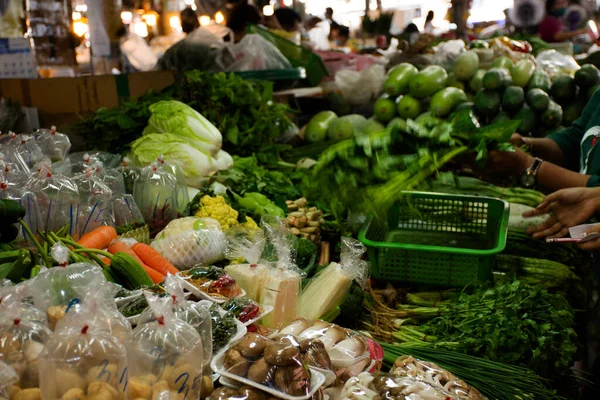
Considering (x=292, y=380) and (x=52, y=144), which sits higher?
(x=52, y=144)

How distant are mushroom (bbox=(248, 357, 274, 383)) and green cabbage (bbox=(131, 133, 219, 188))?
2.10m

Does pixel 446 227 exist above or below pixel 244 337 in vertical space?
below

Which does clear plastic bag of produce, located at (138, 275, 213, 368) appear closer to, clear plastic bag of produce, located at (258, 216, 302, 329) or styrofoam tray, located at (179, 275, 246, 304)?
styrofoam tray, located at (179, 275, 246, 304)

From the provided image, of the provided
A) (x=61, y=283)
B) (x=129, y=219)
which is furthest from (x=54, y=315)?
(x=129, y=219)

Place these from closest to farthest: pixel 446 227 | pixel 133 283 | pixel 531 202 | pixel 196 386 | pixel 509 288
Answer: pixel 196 386 → pixel 133 283 → pixel 509 288 → pixel 446 227 → pixel 531 202

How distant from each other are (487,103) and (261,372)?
392 cm

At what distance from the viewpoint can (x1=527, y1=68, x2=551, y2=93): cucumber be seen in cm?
486

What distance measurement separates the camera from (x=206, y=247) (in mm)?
2570

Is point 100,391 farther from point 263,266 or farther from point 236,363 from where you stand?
point 263,266

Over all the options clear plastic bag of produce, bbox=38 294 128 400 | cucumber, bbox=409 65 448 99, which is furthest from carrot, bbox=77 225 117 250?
cucumber, bbox=409 65 448 99

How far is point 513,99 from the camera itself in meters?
4.66

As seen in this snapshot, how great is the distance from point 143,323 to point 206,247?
112 cm

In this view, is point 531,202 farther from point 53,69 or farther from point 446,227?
point 53,69

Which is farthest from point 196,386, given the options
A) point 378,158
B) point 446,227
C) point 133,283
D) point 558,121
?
point 558,121
